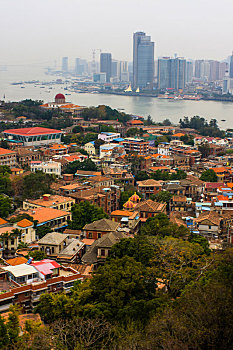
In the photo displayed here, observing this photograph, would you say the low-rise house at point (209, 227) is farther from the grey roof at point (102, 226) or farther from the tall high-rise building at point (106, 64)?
the tall high-rise building at point (106, 64)

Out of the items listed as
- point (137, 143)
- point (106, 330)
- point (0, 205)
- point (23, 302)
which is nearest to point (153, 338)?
point (106, 330)

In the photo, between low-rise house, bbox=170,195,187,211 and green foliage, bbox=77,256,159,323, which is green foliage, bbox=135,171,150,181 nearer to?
low-rise house, bbox=170,195,187,211

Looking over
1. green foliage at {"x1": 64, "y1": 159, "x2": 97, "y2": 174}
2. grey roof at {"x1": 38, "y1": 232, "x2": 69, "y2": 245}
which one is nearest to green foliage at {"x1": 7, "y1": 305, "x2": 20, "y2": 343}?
grey roof at {"x1": 38, "y1": 232, "x2": 69, "y2": 245}

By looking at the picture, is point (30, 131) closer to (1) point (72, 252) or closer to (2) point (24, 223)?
(2) point (24, 223)

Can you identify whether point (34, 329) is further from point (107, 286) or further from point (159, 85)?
point (159, 85)

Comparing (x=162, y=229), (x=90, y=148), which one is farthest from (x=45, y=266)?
(x=90, y=148)
